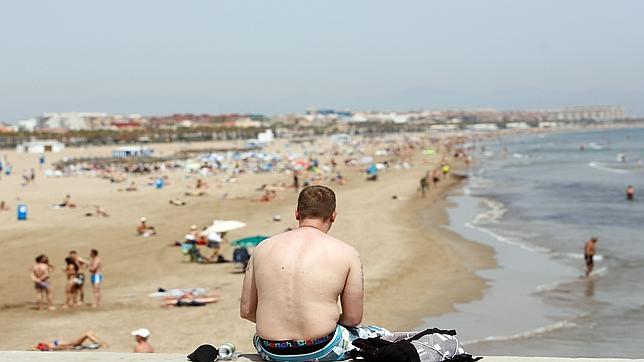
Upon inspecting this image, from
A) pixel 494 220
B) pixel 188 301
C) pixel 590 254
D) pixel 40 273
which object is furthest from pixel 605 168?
pixel 40 273

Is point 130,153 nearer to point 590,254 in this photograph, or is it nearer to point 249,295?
point 590,254

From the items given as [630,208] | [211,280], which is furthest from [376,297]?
[630,208]

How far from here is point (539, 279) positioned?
15219mm

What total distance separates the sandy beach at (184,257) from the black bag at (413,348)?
6.37m

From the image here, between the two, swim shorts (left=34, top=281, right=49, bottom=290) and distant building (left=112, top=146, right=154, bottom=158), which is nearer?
swim shorts (left=34, top=281, right=49, bottom=290)

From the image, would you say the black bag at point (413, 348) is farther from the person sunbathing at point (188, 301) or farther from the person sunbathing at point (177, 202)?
the person sunbathing at point (177, 202)

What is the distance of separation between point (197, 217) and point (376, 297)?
13.1 metres

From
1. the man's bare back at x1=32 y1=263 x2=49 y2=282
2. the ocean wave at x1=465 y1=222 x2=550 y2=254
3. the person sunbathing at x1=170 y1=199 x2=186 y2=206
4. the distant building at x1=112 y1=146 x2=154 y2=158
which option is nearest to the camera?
the man's bare back at x1=32 y1=263 x2=49 y2=282

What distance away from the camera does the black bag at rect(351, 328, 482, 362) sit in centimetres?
348

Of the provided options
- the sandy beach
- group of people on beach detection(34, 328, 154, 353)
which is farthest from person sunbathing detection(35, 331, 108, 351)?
the sandy beach

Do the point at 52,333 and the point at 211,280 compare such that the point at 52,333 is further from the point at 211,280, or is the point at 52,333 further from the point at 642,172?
the point at 642,172

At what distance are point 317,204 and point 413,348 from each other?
739 mm

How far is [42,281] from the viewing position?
12008 mm

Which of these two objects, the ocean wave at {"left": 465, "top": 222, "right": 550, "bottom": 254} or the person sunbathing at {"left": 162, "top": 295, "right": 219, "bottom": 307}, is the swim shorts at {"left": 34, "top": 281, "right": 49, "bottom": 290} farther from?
the ocean wave at {"left": 465, "top": 222, "right": 550, "bottom": 254}
